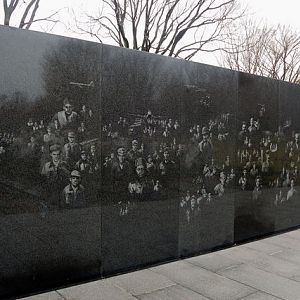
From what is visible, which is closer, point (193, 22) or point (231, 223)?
point (231, 223)

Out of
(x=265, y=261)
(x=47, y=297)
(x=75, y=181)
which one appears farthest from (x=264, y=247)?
(x=47, y=297)

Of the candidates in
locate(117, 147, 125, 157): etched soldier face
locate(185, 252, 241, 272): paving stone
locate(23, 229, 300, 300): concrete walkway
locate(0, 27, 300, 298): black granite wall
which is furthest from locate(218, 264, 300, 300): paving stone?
locate(117, 147, 125, 157): etched soldier face

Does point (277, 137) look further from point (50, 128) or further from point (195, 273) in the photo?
point (50, 128)

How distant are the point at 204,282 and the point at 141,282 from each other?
0.74m

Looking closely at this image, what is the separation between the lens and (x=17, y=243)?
395 centimetres

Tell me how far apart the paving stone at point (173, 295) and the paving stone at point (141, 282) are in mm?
98

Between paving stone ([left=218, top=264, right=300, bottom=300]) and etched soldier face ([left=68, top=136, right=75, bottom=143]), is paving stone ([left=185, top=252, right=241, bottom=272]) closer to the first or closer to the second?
paving stone ([left=218, top=264, right=300, bottom=300])

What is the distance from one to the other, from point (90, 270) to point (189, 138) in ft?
7.50

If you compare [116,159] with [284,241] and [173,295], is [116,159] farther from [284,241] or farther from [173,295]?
[284,241]

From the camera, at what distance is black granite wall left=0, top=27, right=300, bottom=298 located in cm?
394

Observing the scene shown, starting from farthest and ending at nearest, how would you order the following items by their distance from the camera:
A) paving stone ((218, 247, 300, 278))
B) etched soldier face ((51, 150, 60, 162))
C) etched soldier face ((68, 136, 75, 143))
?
paving stone ((218, 247, 300, 278)), etched soldier face ((68, 136, 75, 143)), etched soldier face ((51, 150, 60, 162))

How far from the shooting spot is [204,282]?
445 centimetres

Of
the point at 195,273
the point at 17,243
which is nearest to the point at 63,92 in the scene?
the point at 17,243

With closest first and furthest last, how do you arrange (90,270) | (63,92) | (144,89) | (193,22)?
(63,92) < (90,270) < (144,89) < (193,22)
